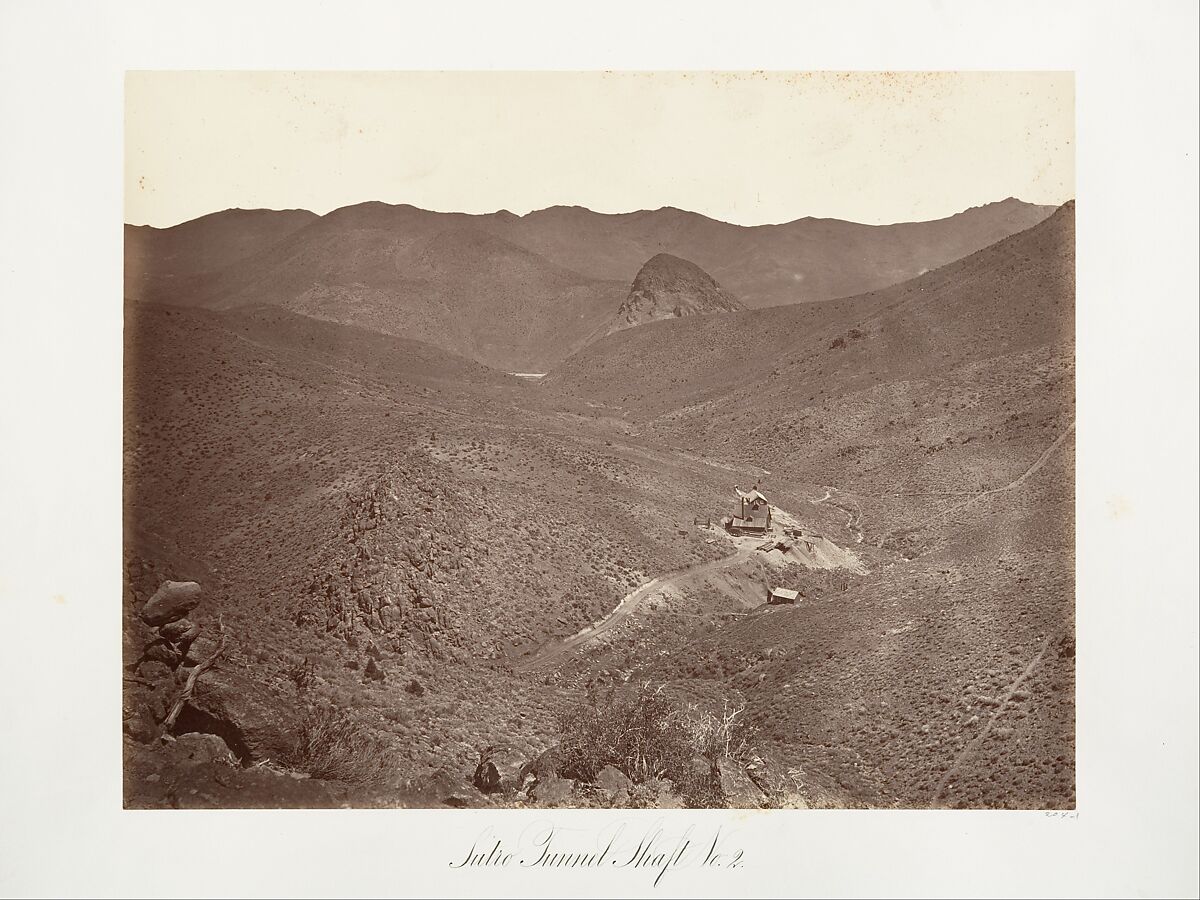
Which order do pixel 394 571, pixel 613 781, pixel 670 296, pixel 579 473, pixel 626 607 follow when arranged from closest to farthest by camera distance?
pixel 613 781, pixel 394 571, pixel 626 607, pixel 579 473, pixel 670 296

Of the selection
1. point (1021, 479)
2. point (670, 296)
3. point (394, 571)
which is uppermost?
point (670, 296)

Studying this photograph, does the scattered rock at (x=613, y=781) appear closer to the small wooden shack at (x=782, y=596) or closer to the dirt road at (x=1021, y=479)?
the small wooden shack at (x=782, y=596)

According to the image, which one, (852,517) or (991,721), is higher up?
(852,517)

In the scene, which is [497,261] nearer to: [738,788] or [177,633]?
[177,633]

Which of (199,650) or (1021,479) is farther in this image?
(1021,479)

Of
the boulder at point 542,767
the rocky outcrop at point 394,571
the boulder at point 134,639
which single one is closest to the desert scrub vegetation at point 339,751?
the rocky outcrop at point 394,571

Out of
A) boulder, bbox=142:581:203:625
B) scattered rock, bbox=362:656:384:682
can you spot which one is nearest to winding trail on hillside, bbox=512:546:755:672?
scattered rock, bbox=362:656:384:682

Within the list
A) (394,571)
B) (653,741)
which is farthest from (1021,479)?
(394,571)

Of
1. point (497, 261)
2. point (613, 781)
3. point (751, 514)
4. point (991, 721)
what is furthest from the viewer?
point (497, 261)
